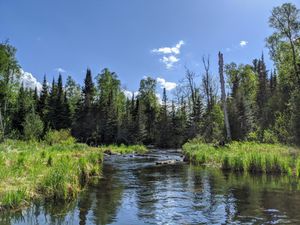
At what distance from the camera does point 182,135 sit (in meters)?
59.3

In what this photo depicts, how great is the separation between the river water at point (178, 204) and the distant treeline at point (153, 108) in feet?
77.3

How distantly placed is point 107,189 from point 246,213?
525 centimetres

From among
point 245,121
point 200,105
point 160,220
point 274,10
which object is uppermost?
point 274,10

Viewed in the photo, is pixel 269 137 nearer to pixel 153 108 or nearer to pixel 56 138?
pixel 56 138

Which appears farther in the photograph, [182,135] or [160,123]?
[160,123]

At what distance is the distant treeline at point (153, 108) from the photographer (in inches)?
1592

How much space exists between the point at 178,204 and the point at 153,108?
6308 cm

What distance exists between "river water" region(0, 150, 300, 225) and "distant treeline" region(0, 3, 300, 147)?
2356cm

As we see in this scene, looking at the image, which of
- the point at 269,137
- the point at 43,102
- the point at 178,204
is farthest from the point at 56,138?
the point at 43,102

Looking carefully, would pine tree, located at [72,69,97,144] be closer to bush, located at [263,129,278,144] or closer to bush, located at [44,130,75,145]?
bush, located at [44,130,75,145]

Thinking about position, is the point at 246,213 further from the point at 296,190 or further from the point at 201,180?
the point at 201,180

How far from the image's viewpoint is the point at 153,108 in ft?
238

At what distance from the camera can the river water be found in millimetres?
7772

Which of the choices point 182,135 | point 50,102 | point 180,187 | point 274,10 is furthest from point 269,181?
point 50,102
